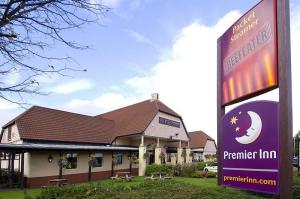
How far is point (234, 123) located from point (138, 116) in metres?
30.7

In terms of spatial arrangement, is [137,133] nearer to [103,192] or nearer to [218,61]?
[218,61]

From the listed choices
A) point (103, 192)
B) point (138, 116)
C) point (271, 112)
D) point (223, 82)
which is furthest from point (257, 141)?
point (138, 116)

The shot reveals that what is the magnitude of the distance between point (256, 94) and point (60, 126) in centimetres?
2604

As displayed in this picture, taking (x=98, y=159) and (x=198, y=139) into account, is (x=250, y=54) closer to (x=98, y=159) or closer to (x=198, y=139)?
(x=98, y=159)

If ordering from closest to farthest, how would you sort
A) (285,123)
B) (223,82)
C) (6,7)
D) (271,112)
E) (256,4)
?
(6,7) < (285,123) < (271,112) < (256,4) < (223,82)

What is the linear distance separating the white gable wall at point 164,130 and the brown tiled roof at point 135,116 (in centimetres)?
54

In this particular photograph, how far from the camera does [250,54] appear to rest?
9.87 metres

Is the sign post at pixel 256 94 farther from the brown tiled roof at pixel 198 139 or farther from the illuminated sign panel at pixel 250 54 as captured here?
the brown tiled roof at pixel 198 139

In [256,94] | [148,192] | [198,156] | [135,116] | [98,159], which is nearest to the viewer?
[148,192]

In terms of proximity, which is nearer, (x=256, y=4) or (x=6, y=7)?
(x=6, y=7)

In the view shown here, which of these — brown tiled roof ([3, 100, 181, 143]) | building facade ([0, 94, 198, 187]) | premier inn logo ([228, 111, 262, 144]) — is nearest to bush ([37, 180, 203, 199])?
premier inn logo ([228, 111, 262, 144])

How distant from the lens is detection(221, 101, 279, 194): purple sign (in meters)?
8.69

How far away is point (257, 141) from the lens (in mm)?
9219

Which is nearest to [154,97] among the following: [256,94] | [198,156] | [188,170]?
[188,170]
